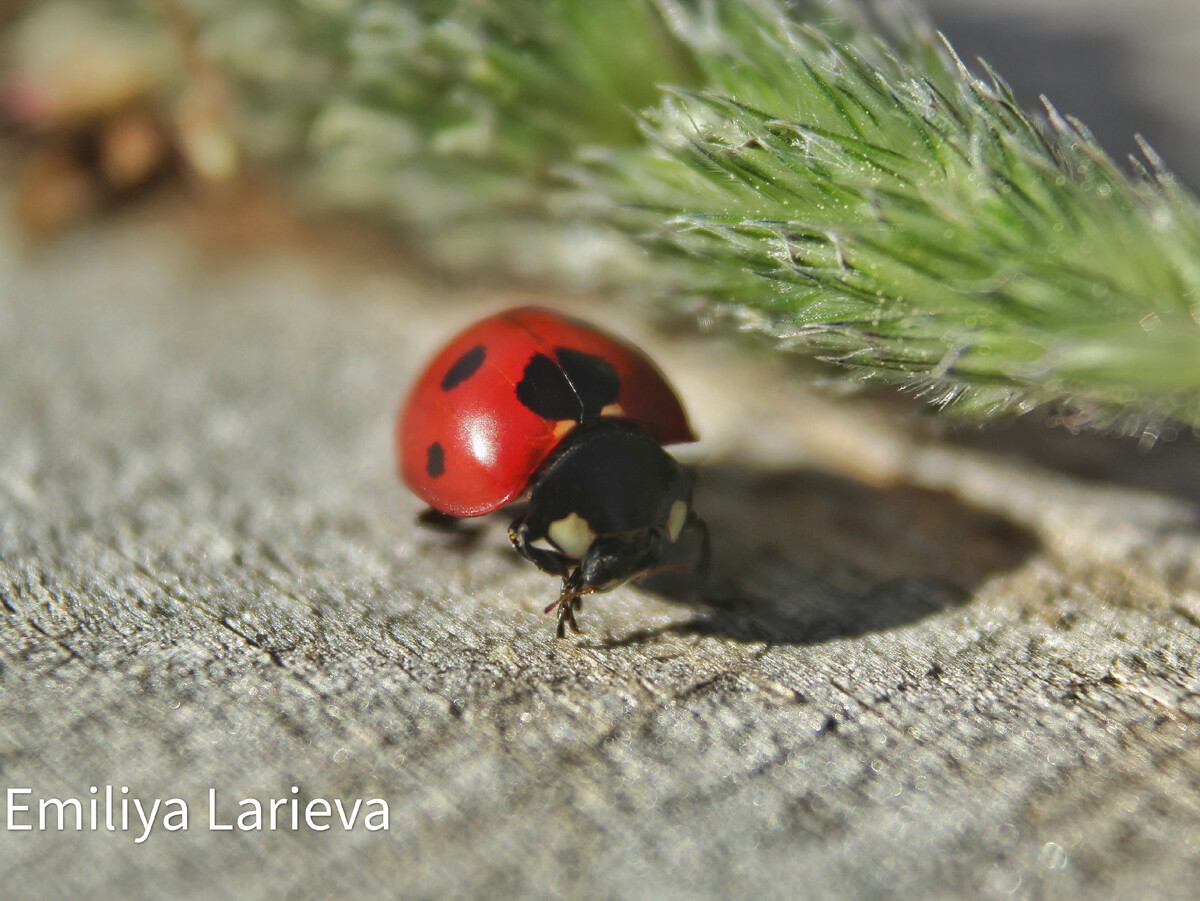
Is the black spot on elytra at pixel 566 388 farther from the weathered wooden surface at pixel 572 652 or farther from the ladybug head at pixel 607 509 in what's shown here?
the weathered wooden surface at pixel 572 652

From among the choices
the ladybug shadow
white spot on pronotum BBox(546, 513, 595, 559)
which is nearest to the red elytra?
white spot on pronotum BBox(546, 513, 595, 559)

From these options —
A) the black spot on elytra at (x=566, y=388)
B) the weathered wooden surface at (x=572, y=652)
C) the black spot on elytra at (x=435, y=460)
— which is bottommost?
the weathered wooden surface at (x=572, y=652)

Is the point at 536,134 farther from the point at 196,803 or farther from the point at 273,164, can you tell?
the point at 196,803

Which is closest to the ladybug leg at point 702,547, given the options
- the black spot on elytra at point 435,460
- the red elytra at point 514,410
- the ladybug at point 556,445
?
the ladybug at point 556,445

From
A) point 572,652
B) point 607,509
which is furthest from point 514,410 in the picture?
point 572,652

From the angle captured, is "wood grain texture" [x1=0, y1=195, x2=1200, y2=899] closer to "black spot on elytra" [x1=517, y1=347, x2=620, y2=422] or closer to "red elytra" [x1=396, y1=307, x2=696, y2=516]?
"red elytra" [x1=396, y1=307, x2=696, y2=516]

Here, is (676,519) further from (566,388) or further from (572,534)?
(566,388)
